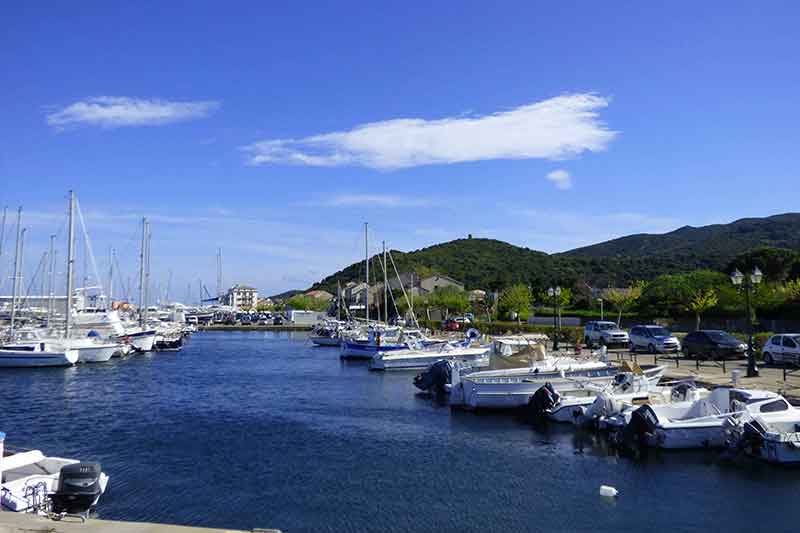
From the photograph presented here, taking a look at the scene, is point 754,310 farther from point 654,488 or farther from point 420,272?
point 420,272

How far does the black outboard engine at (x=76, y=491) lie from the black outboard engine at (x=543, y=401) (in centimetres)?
1811

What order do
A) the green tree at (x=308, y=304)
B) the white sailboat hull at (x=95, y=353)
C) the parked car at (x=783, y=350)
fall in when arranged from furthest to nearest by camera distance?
1. the green tree at (x=308, y=304)
2. the white sailboat hull at (x=95, y=353)
3. the parked car at (x=783, y=350)

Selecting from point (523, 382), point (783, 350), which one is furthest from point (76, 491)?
point (783, 350)

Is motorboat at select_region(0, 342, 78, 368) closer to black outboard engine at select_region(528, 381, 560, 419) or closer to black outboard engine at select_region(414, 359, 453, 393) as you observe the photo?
black outboard engine at select_region(414, 359, 453, 393)

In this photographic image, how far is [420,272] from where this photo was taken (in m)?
152

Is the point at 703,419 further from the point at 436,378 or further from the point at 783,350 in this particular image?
the point at 436,378

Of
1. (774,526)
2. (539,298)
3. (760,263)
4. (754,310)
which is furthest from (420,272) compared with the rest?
(774,526)

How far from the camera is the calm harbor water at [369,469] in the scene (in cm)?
1697

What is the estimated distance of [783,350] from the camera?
34.5 metres

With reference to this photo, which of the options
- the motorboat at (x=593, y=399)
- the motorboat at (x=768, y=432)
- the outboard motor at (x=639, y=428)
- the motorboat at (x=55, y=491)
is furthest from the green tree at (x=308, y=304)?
the motorboat at (x=55, y=491)

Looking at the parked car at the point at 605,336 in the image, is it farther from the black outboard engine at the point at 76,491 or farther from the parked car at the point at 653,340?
the black outboard engine at the point at 76,491

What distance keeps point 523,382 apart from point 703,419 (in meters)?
9.89

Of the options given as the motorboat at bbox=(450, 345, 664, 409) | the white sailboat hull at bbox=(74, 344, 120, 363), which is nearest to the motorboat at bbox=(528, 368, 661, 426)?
the motorboat at bbox=(450, 345, 664, 409)

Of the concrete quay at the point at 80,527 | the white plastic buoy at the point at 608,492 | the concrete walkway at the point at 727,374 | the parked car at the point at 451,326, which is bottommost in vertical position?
the white plastic buoy at the point at 608,492
